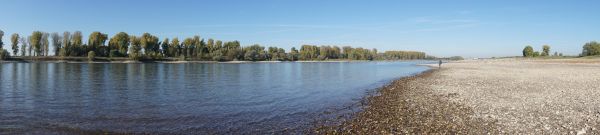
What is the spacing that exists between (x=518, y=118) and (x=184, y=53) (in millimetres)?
196661

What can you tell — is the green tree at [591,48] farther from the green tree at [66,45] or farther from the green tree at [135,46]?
the green tree at [66,45]

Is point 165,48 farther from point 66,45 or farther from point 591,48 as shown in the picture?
point 591,48

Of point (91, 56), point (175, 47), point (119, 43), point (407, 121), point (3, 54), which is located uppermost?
point (119, 43)

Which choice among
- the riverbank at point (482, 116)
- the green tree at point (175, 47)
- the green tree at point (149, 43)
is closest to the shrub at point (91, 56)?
the green tree at point (149, 43)

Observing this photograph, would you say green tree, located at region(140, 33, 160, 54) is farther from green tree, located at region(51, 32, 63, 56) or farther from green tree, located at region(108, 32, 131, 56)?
green tree, located at region(51, 32, 63, 56)

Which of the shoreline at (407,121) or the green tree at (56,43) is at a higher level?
the green tree at (56,43)

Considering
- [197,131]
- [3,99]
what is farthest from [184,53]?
[197,131]

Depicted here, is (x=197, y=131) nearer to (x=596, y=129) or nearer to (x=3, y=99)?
(x=596, y=129)

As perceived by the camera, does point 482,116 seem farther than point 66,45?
No

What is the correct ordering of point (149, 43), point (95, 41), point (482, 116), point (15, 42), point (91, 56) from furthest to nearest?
point (149, 43) < point (95, 41) < point (15, 42) < point (91, 56) < point (482, 116)

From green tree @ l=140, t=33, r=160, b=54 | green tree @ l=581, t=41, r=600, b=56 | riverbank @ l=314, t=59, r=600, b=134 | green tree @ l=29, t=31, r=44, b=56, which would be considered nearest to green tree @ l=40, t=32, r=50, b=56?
green tree @ l=29, t=31, r=44, b=56

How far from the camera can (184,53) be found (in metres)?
200

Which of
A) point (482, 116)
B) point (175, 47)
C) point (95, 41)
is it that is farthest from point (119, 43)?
point (482, 116)

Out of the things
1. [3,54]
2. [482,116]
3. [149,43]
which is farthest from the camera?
[149,43]
